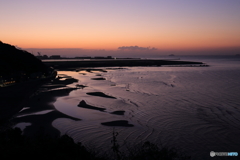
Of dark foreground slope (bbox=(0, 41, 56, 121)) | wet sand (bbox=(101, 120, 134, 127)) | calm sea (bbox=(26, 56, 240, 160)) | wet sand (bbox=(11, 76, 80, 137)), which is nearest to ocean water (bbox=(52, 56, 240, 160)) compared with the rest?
calm sea (bbox=(26, 56, 240, 160))

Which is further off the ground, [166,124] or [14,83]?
[14,83]

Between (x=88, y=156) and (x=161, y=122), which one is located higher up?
(x=88, y=156)

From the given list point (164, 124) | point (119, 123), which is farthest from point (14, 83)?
point (164, 124)

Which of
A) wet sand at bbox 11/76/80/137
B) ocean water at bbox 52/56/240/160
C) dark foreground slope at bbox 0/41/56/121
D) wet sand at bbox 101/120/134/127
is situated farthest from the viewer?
dark foreground slope at bbox 0/41/56/121

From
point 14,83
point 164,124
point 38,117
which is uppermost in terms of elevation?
point 14,83

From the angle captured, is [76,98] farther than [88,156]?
Yes

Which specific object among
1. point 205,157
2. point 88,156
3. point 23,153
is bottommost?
point 205,157

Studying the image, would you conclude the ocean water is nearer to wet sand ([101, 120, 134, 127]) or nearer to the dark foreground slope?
wet sand ([101, 120, 134, 127])

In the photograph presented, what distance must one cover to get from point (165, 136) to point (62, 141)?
9450 mm

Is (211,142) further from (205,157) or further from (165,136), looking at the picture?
(165,136)

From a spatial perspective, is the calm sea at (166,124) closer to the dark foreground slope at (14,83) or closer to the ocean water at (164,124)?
the ocean water at (164,124)

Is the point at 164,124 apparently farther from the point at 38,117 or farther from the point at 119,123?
the point at 38,117

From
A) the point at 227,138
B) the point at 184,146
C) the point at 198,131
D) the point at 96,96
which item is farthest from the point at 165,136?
Answer: the point at 96,96

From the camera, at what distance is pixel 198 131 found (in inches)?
691
